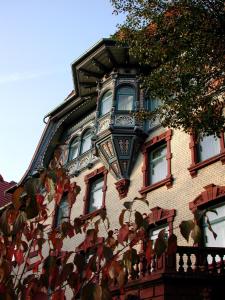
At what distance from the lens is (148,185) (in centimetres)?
1698

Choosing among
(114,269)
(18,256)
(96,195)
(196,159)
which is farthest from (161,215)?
(114,269)

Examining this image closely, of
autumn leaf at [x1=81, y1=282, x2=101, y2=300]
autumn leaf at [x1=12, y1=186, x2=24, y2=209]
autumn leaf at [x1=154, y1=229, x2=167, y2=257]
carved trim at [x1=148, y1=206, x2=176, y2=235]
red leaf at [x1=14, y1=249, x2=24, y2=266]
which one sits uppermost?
carved trim at [x1=148, y1=206, x2=176, y2=235]

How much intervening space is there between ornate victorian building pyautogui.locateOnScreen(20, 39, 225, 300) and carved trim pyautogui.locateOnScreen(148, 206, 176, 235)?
0.04 metres

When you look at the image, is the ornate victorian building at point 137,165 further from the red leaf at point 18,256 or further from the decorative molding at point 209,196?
the red leaf at point 18,256

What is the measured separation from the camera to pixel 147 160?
58.3 feet

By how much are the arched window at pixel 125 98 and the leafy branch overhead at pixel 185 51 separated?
6.45 metres

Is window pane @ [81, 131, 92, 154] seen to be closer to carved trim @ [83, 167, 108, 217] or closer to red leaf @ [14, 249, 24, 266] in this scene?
carved trim @ [83, 167, 108, 217]

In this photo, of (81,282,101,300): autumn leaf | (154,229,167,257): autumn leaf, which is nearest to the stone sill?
(154,229,167,257): autumn leaf

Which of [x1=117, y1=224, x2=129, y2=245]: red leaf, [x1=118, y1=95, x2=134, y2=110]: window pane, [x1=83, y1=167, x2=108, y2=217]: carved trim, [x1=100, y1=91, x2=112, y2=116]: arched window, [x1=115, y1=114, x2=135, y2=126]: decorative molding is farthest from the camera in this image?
[x1=100, y1=91, x2=112, y2=116]: arched window

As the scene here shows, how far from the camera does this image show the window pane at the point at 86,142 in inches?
858

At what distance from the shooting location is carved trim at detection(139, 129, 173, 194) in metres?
16.0

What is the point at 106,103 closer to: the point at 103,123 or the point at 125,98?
the point at 125,98

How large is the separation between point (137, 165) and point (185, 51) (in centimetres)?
712

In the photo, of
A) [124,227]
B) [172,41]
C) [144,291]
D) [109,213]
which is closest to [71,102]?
[109,213]
